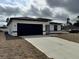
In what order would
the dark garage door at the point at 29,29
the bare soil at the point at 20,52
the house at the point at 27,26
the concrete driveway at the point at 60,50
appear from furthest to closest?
the dark garage door at the point at 29,29, the house at the point at 27,26, the concrete driveway at the point at 60,50, the bare soil at the point at 20,52

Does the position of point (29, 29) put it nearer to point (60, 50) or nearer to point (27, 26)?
point (27, 26)

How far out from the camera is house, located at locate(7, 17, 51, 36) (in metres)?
25.5

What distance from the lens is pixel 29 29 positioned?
2719cm

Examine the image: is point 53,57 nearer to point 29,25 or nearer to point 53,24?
point 29,25

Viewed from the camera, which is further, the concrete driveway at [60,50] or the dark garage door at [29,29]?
the dark garage door at [29,29]

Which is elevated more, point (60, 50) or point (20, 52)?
point (20, 52)

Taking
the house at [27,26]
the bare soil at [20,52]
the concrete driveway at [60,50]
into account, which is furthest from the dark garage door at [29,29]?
the bare soil at [20,52]

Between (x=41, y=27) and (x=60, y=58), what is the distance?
20172 mm

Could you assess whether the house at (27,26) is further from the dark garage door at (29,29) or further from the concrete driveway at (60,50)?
the concrete driveway at (60,50)

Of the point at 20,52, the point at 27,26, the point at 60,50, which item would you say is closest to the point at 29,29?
the point at 27,26

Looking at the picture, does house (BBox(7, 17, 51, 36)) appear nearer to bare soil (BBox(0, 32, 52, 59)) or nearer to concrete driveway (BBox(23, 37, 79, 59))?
concrete driveway (BBox(23, 37, 79, 59))

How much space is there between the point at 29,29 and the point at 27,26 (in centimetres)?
71

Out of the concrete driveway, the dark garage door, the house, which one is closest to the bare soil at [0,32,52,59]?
the concrete driveway

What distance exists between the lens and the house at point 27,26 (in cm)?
2552
